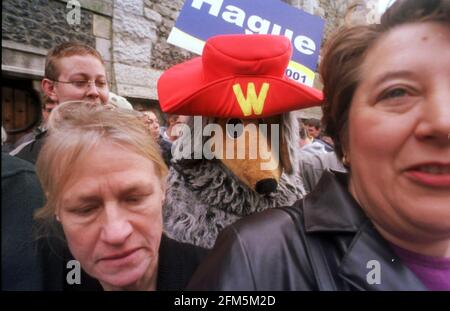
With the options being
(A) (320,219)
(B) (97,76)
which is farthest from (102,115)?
(A) (320,219)

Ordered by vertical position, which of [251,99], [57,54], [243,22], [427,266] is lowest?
[427,266]

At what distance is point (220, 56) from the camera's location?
104 cm

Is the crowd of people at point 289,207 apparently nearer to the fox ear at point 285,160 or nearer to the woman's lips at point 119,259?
the woman's lips at point 119,259

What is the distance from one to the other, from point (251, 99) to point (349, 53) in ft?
0.93

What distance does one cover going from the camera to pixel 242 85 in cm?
104

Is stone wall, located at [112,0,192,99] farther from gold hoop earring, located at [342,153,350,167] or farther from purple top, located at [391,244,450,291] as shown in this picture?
purple top, located at [391,244,450,291]

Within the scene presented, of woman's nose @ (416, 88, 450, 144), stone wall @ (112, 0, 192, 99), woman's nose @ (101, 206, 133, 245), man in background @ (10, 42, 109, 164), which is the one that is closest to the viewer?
woman's nose @ (416, 88, 450, 144)

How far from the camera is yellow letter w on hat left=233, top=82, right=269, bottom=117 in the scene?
104 centimetres

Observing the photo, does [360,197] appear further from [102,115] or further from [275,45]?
[102,115]

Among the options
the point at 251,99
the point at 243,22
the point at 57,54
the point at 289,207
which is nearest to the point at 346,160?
the point at 289,207

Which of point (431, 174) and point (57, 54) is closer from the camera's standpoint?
point (431, 174)

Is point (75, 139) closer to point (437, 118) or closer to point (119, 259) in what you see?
point (119, 259)

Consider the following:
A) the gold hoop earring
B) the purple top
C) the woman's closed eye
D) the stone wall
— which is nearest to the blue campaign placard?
the stone wall

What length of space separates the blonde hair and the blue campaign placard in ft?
1.22
